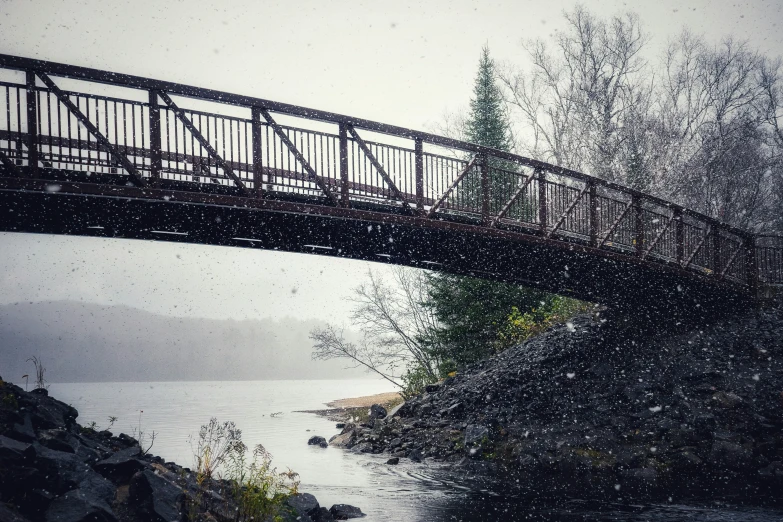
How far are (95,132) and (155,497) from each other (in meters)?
5.71

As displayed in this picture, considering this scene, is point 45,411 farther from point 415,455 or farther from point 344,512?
point 415,455

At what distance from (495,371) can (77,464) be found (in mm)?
16527

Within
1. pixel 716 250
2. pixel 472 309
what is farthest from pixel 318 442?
pixel 716 250

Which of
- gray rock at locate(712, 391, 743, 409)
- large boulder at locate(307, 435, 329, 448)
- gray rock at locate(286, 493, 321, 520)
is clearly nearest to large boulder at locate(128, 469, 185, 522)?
gray rock at locate(286, 493, 321, 520)

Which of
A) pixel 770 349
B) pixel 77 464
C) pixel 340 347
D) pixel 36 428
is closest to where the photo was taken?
pixel 77 464

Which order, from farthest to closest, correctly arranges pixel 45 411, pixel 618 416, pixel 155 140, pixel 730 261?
pixel 730 261
pixel 618 416
pixel 155 140
pixel 45 411

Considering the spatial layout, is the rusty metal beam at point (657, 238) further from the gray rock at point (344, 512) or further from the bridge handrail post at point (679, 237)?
the gray rock at point (344, 512)

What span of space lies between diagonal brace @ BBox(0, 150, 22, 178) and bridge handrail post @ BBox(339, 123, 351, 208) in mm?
5424

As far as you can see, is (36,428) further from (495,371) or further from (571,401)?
(495,371)

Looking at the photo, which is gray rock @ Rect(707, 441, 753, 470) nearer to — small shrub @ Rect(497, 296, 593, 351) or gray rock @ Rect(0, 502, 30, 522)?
small shrub @ Rect(497, 296, 593, 351)

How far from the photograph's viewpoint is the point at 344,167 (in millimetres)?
11984

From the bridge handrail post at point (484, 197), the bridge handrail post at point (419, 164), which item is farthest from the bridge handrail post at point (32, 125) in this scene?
the bridge handrail post at point (484, 197)

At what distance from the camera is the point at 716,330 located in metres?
19.4

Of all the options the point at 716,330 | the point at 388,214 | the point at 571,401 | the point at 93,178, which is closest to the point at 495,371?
the point at 571,401
